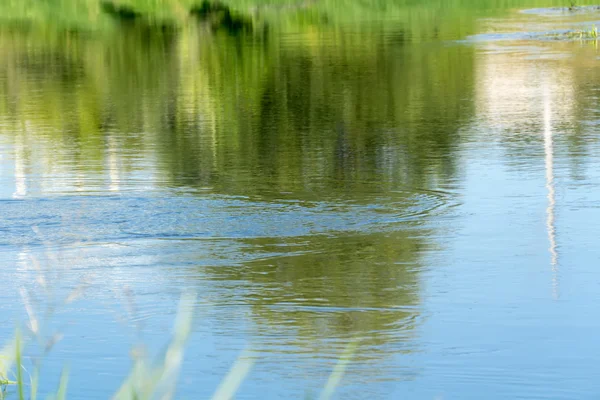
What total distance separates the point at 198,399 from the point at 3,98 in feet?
52.1

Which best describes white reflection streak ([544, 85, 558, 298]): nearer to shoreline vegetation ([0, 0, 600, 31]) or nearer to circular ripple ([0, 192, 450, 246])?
circular ripple ([0, 192, 450, 246])

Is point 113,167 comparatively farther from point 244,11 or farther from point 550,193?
point 244,11

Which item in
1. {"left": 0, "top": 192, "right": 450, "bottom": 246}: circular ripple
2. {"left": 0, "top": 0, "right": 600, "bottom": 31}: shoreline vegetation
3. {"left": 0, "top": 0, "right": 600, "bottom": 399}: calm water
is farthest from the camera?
{"left": 0, "top": 0, "right": 600, "bottom": 31}: shoreline vegetation

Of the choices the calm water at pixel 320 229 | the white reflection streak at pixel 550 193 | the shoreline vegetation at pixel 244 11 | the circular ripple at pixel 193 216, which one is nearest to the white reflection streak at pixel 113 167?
the calm water at pixel 320 229

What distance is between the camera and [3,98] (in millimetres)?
21609

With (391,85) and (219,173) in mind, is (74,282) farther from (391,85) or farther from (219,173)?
(391,85)

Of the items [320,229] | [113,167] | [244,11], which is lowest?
[320,229]

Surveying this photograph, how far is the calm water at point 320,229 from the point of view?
23.5 feet

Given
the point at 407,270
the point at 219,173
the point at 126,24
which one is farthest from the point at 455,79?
the point at 126,24

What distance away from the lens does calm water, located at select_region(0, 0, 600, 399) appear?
282 inches

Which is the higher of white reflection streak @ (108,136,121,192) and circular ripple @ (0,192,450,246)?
white reflection streak @ (108,136,121,192)

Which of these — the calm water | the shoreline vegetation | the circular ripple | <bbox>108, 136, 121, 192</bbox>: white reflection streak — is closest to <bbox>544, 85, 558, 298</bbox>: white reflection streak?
the calm water

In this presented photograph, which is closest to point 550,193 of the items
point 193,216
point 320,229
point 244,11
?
point 320,229

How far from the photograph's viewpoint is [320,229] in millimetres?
10430
